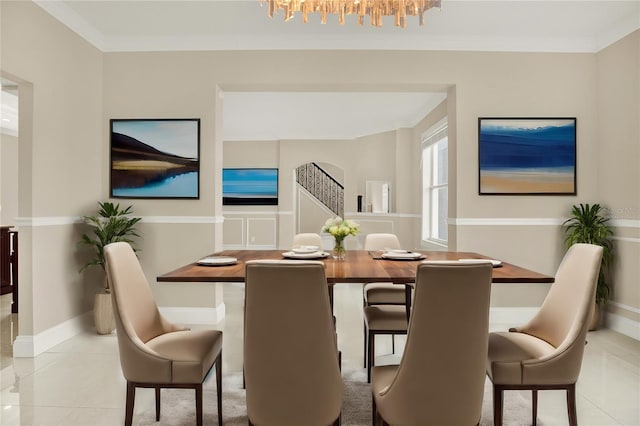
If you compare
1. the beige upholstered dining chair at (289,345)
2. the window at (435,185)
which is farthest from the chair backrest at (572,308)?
the window at (435,185)

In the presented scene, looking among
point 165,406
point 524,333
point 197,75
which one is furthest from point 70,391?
point 197,75

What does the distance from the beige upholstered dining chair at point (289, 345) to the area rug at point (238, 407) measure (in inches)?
30.1

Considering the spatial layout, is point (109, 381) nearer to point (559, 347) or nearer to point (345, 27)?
point (559, 347)

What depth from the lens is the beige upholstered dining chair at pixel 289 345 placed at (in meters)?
1.46

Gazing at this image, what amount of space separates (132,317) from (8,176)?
6.73 metres

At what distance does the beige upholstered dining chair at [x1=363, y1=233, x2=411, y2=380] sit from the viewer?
2525mm

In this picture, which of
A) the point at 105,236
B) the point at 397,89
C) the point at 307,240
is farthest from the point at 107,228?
the point at 397,89

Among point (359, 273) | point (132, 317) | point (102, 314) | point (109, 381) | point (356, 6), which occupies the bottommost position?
point (109, 381)

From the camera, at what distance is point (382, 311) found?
2668 millimetres

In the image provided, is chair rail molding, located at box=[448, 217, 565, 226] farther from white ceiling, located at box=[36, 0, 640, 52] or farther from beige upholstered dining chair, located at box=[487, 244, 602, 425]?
beige upholstered dining chair, located at box=[487, 244, 602, 425]

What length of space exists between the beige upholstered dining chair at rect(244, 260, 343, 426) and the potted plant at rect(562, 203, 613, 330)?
336 centimetres

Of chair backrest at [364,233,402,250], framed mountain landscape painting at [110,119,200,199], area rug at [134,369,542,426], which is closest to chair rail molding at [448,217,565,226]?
chair backrest at [364,233,402,250]

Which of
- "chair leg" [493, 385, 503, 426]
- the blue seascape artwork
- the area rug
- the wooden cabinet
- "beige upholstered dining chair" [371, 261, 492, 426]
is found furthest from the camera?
the blue seascape artwork

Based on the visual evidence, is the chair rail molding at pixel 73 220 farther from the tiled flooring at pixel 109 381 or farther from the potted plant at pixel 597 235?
the potted plant at pixel 597 235
